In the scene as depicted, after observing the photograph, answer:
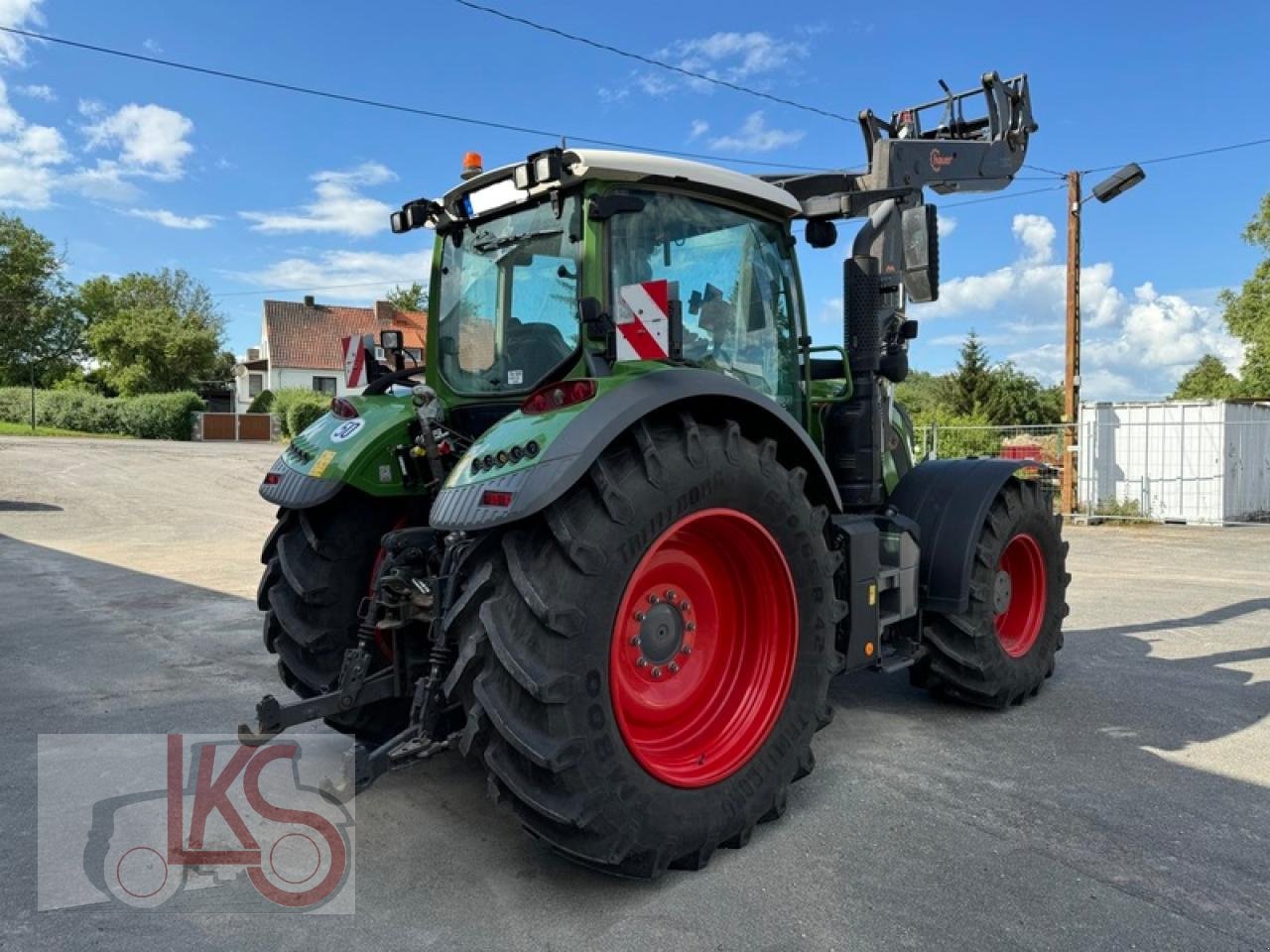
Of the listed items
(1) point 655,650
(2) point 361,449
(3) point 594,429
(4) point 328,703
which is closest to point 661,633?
(1) point 655,650

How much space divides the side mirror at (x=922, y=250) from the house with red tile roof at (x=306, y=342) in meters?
44.9

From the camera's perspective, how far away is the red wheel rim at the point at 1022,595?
16.2ft

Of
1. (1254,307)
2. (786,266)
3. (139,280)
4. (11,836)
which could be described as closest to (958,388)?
(1254,307)

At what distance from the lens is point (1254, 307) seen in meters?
35.2

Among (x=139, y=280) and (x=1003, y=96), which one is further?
(x=139, y=280)

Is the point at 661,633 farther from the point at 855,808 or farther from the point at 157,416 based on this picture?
the point at 157,416

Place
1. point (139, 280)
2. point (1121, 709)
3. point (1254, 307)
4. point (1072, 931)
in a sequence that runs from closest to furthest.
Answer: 1. point (1072, 931)
2. point (1121, 709)
3. point (1254, 307)
4. point (139, 280)

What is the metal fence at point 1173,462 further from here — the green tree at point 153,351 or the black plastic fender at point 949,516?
the green tree at point 153,351

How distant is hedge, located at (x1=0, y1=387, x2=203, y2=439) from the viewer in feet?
129

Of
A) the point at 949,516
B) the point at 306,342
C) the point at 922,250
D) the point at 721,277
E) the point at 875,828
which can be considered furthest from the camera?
the point at 306,342

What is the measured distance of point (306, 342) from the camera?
2009 inches

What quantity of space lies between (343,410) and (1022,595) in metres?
3.87

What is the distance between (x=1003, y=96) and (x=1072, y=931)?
5.21 m

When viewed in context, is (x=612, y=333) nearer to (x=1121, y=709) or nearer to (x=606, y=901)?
(x=606, y=901)
